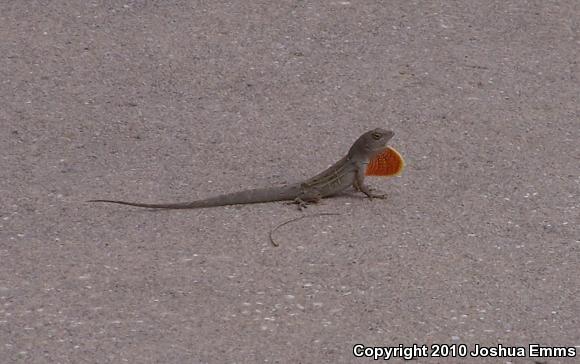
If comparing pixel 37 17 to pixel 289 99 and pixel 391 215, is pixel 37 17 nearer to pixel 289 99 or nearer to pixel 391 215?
pixel 289 99

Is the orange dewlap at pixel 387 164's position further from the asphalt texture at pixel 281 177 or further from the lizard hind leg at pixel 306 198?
the lizard hind leg at pixel 306 198

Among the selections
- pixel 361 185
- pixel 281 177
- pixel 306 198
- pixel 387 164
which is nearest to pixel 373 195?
pixel 361 185

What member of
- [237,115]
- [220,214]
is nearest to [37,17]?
[237,115]

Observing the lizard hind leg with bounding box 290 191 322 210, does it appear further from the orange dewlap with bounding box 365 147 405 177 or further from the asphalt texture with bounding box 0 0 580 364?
the orange dewlap with bounding box 365 147 405 177

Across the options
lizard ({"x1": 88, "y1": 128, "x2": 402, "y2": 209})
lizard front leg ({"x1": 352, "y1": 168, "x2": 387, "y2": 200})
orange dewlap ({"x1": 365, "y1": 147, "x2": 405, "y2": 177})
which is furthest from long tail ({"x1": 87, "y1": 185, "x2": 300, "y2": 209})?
orange dewlap ({"x1": 365, "y1": 147, "x2": 405, "y2": 177})

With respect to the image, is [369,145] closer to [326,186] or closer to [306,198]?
[326,186]

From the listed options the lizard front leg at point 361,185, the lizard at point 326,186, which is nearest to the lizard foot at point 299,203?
the lizard at point 326,186
